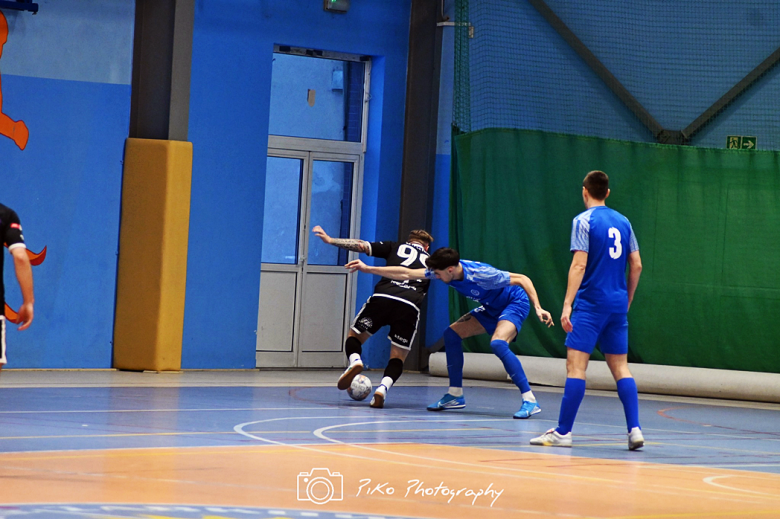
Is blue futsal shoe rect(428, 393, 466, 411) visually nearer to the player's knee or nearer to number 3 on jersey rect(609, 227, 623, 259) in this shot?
the player's knee

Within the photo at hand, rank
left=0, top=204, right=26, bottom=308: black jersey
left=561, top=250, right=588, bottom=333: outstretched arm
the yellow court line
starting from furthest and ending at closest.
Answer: left=561, top=250, right=588, bottom=333: outstretched arm → left=0, top=204, right=26, bottom=308: black jersey → the yellow court line

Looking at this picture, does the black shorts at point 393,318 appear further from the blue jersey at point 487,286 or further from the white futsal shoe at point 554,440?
the white futsal shoe at point 554,440

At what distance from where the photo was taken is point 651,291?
1350 cm

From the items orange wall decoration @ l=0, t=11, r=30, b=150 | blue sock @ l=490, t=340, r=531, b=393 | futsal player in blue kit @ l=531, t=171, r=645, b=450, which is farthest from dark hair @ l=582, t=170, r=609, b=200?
orange wall decoration @ l=0, t=11, r=30, b=150

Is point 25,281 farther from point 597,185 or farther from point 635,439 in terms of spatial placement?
point 635,439

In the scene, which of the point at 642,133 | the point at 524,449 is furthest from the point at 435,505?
the point at 642,133

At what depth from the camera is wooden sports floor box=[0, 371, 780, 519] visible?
4945mm

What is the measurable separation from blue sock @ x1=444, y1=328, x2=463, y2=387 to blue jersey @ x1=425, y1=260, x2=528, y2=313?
412 millimetres

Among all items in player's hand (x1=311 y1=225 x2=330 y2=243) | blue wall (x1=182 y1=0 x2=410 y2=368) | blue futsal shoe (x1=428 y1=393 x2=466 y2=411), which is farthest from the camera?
blue wall (x1=182 y1=0 x2=410 y2=368)

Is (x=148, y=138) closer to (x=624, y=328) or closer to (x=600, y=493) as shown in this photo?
(x=624, y=328)

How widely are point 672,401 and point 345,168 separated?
5.38 meters

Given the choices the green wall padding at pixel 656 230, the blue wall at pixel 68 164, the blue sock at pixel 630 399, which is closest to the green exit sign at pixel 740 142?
the green wall padding at pixel 656 230

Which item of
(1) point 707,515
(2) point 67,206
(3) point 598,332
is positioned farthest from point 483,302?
(2) point 67,206

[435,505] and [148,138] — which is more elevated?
[148,138]
